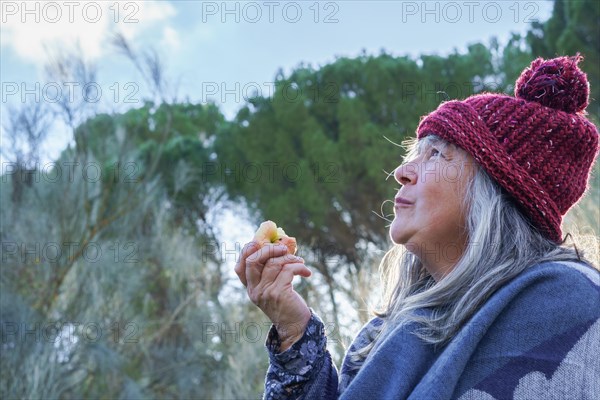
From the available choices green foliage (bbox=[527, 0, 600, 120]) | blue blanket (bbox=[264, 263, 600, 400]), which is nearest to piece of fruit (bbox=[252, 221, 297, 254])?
blue blanket (bbox=[264, 263, 600, 400])

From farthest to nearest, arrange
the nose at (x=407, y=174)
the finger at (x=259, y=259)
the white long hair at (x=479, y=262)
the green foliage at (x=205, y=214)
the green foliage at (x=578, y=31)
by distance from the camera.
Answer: the green foliage at (x=578, y=31) < the green foliage at (x=205, y=214) < the nose at (x=407, y=174) < the finger at (x=259, y=259) < the white long hair at (x=479, y=262)

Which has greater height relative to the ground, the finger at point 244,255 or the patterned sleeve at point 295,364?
the finger at point 244,255

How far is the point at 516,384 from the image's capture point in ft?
5.22

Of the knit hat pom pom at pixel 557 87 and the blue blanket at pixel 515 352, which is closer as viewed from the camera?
the blue blanket at pixel 515 352

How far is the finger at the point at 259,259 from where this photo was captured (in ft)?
6.19

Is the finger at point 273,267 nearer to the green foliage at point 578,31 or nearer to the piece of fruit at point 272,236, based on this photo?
the piece of fruit at point 272,236

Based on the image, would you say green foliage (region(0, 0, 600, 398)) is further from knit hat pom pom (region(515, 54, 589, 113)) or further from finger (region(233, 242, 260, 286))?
finger (region(233, 242, 260, 286))

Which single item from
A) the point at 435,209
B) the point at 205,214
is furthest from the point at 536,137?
the point at 205,214

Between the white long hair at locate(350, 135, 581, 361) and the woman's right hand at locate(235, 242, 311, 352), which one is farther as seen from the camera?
the woman's right hand at locate(235, 242, 311, 352)

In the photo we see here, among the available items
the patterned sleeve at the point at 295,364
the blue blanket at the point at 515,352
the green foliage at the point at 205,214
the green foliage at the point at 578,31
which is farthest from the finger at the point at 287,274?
the green foliage at the point at 578,31

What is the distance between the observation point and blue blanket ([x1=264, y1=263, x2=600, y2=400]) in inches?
62.6

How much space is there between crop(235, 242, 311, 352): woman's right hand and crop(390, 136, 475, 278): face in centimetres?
25

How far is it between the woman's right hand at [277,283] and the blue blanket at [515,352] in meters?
0.25

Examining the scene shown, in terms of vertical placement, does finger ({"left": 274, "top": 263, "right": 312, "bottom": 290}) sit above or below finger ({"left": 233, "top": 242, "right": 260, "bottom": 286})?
below
